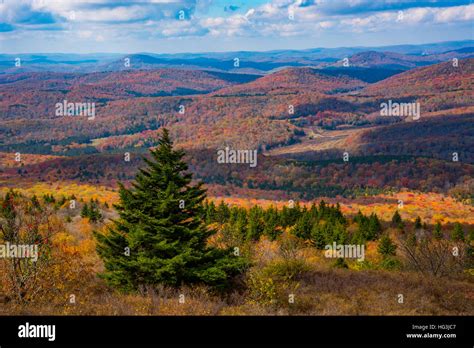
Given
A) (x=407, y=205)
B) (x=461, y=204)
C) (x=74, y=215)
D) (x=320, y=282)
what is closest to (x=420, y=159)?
(x=461, y=204)

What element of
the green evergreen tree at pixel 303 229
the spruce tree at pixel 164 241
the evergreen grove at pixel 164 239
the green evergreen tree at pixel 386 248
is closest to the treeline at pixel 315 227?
the green evergreen tree at pixel 303 229

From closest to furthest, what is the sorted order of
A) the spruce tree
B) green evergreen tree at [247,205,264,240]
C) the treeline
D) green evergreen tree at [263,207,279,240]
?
the spruce tree → the treeline → green evergreen tree at [247,205,264,240] → green evergreen tree at [263,207,279,240]

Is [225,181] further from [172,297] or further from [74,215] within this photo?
[172,297]

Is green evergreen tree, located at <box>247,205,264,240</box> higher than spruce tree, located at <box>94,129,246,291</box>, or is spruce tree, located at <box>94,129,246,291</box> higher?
spruce tree, located at <box>94,129,246,291</box>

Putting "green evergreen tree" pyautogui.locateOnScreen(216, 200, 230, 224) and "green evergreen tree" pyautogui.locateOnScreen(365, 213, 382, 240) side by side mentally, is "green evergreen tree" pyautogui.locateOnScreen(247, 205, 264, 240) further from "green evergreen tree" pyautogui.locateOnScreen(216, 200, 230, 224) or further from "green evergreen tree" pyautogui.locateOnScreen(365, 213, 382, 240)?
"green evergreen tree" pyautogui.locateOnScreen(365, 213, 382, 240)

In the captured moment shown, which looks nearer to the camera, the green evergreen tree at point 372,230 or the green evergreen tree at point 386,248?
the green evergreen tree at point 386,248

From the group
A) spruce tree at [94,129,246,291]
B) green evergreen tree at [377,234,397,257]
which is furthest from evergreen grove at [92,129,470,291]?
green evergreen tree at [377,234,397,257]

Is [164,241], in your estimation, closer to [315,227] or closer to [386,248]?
[386,248]

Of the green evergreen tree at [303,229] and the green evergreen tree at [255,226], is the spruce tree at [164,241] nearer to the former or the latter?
the green evergreen tree at [255,226]

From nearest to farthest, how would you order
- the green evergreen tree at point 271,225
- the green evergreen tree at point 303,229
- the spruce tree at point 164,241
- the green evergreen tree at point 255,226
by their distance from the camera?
1. the spruce tree at point 164,241
2. the green evergreen tree at point 303,229
3. the green evergreen tree at point 255,226
4. the green evergreen tree at point 271,225
